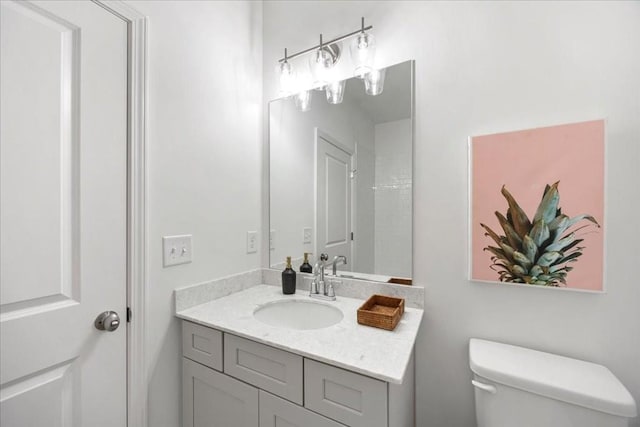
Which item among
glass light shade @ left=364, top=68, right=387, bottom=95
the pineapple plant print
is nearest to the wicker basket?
the pineapple plant print

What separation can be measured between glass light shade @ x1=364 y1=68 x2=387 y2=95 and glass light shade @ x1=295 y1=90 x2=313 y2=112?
1.09 feet

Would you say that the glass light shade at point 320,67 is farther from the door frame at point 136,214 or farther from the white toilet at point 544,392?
the white toilet at point 544,392

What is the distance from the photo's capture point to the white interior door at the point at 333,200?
1448 millimetres

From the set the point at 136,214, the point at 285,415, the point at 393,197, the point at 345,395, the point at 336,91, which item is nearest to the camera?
the point at 345,395

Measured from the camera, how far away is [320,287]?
141cm

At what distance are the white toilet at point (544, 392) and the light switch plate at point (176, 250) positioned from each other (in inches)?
47.7

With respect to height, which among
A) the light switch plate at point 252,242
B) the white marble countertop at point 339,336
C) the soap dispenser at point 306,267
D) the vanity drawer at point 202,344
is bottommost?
the vanity drawer at point 202,344

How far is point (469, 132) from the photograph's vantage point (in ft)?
3.73

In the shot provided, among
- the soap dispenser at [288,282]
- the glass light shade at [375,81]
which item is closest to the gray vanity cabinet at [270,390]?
the soap dispenser at [288,282]

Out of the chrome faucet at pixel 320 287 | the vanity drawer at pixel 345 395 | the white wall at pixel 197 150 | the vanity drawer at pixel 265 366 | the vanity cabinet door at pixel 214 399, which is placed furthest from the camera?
the chrome faucet at pixel 320 287

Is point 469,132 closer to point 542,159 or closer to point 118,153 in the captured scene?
point 542,159

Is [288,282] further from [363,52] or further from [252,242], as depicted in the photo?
[363,52]

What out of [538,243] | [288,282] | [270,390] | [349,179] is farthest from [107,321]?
[538,243]

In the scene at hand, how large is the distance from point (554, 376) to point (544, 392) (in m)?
0.07
